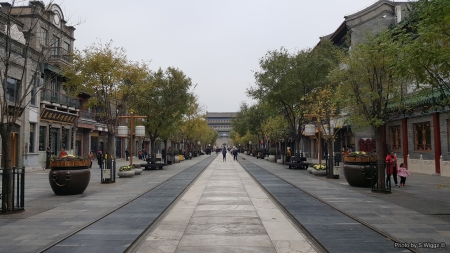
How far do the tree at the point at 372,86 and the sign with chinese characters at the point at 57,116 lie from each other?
952 inches

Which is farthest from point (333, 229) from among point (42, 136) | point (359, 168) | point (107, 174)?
point (42, 136)

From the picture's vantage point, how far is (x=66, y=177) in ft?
43.9

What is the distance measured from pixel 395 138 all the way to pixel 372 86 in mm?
16398

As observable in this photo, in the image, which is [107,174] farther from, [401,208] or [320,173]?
[401,208]

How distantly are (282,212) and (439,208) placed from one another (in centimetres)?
444

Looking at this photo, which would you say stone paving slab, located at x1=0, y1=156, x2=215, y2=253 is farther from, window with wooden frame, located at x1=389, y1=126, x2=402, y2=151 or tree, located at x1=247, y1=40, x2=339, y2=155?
window with wooden frame, located at x1=389, y1=126, x2=402, y2=151

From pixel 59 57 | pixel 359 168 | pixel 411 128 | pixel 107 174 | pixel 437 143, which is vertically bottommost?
pixel 107 174

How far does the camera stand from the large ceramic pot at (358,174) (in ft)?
51.0

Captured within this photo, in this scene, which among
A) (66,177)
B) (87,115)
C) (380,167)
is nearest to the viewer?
(66,177)

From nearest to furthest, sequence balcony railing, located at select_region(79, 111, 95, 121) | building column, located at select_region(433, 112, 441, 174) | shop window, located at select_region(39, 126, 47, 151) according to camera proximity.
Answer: building column, located at select_region(433, 112, 441, 174), shop window, located at select_region(39, 126, 47, 151), balcony railing, located at select_region(79, 111, 95, 121)

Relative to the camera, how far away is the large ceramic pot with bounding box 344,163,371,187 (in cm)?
1553

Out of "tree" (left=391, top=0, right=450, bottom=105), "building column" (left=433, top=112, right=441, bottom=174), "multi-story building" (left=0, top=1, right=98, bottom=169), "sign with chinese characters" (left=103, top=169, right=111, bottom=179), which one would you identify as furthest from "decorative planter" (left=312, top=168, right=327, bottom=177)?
"multi-story building" (left=0, top=1, right=98, bottom=169)

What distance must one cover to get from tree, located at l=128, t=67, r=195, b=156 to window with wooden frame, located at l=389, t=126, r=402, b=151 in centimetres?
1713

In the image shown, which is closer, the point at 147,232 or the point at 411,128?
the point at 147,232
